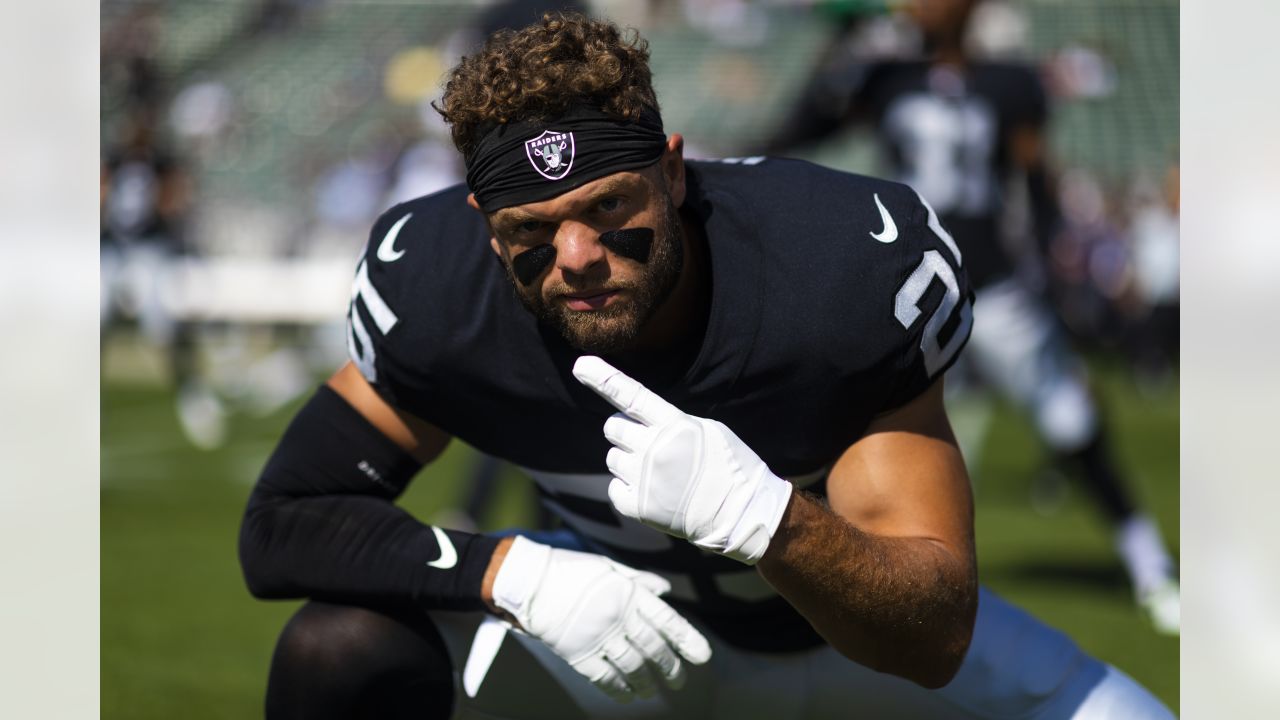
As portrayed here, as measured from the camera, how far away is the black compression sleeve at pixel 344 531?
2199 mm

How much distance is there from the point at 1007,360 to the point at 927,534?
2.88m

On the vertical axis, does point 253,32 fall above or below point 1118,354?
above

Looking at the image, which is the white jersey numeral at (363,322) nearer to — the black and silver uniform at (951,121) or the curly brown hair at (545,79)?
the curly brown hair at (545,79)

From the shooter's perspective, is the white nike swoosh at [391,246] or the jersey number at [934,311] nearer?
the jersey number at [934,311]

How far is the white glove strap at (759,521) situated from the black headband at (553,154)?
51 cm

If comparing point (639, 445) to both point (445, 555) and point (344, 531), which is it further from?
point (344, 531)

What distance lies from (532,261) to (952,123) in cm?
354

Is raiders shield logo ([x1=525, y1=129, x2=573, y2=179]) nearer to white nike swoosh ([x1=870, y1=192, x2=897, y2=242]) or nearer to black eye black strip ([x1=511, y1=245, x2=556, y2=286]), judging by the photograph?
black eye black strip ([x1=511, y1=245, x2=556, y2=286])

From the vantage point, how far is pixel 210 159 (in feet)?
56.7

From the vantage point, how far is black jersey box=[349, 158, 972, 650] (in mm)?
2125

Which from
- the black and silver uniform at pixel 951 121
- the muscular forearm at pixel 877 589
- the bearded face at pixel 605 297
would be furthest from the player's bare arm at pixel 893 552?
the black and silver uniform at pixel 951 121

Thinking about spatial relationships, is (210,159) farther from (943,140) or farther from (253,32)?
(943,140)

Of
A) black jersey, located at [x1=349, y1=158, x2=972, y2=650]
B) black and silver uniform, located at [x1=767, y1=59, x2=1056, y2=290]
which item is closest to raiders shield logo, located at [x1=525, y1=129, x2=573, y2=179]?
black jersey, located at [x1=349, y1=158, x2=972, y2=650]
